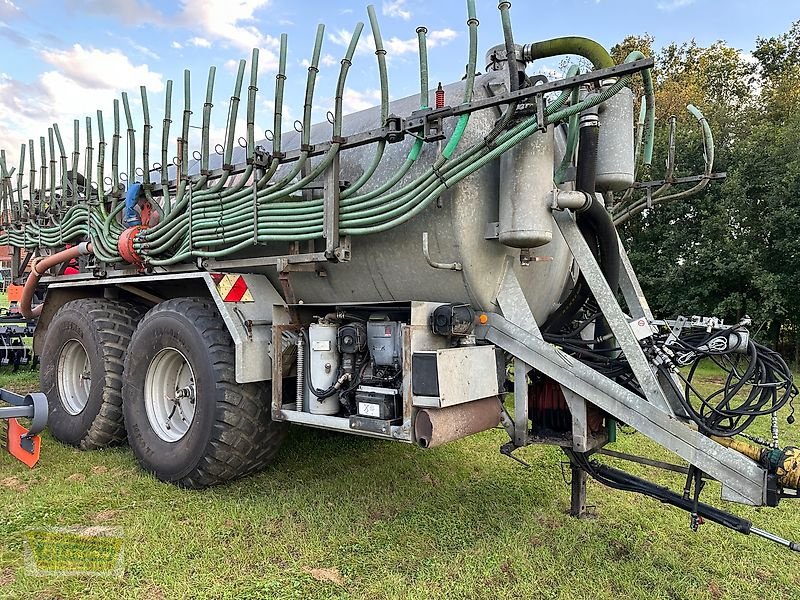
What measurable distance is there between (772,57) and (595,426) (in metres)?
17.3

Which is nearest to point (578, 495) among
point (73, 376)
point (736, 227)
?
point (73, 376)

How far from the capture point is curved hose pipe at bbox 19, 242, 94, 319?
17.1 feet

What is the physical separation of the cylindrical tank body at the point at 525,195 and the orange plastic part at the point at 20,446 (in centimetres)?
365

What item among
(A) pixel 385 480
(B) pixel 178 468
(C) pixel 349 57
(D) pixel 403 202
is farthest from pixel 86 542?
(C) pixel 349 57

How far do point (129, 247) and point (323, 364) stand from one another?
80.0 inches

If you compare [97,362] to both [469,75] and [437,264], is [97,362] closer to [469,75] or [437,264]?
[437,264]

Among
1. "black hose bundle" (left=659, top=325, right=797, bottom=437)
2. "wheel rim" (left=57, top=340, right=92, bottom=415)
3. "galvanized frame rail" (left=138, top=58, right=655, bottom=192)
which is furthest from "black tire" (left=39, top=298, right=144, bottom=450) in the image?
"black hose bundle" (left=659, top=325, right=797, bottom=437)

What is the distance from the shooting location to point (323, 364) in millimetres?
3621

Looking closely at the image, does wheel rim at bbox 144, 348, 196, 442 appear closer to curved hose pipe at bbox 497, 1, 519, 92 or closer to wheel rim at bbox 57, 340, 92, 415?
wheel rim at bbox 57, 340, 92, 415

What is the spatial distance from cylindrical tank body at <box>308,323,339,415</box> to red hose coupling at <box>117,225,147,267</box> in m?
1.83

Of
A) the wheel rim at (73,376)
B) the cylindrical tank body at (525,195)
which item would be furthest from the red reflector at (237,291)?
the wheel rim at (73,376)

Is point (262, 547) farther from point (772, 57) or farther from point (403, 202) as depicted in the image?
point (772, 57)

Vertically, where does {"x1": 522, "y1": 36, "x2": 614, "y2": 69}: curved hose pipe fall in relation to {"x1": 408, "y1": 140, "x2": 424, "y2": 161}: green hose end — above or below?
above

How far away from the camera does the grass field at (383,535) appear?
288 centimetres
